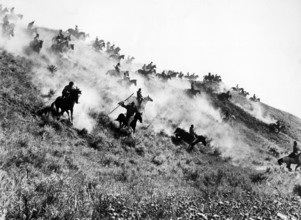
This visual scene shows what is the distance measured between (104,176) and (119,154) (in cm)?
482

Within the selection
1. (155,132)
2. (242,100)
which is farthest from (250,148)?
(242,100)

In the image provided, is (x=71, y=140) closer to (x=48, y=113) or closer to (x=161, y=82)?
(x=48, y=113)

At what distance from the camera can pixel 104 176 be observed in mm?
10039

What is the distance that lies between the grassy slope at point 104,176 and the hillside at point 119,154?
0.03 m

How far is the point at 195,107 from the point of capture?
1328 inches

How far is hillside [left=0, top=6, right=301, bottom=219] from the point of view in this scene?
599 cm

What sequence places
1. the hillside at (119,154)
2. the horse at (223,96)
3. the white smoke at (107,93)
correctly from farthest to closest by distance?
the horse at (223,96)
the white smoke at (107,93)
the hillside at (119,154)

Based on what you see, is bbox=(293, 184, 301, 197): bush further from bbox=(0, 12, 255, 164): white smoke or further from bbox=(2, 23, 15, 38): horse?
bbox=(2, 23, 15, 38): horse

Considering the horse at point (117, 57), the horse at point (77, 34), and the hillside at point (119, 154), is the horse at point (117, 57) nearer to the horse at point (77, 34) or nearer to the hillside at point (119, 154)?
the hillside at point (119, 154)

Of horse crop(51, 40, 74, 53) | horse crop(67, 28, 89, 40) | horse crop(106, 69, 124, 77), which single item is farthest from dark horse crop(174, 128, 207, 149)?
horse crop(67, 28, 89, 40)

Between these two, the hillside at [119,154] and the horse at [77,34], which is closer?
the hillside at [119,154]

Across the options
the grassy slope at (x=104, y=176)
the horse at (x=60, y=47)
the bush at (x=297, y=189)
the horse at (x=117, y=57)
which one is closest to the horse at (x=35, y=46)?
the horse at (x=60, y=47)

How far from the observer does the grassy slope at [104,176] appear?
5.54 metres

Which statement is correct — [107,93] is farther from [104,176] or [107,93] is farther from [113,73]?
[104,176]
